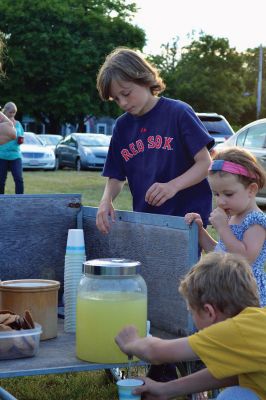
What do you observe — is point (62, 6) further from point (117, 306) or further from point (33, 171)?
point (117, 306)

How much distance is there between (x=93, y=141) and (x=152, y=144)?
20.7m

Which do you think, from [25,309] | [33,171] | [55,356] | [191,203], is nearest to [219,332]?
[55,356]

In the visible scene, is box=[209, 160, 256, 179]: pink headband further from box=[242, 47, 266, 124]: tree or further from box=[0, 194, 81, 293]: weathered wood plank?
box=[242, 47, 266, 124]: tree

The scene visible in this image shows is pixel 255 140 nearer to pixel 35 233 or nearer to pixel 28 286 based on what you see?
pixel 35 233

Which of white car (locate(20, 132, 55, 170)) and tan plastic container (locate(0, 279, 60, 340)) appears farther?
white car (locate(20, 132, 55, 170))

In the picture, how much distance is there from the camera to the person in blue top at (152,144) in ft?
10.8

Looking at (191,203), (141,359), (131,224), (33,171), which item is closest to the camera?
(141,359)

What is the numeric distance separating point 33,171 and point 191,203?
20.4 meters

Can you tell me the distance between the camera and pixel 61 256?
3635mm

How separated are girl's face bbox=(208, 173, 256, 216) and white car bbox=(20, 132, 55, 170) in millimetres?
20105

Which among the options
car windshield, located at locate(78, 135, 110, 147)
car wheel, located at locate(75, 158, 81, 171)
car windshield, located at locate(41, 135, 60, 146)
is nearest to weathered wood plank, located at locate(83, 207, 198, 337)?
car windshield, located at locate(78, 135, 110, 147)

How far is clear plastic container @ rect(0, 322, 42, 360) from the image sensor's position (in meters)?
2.57

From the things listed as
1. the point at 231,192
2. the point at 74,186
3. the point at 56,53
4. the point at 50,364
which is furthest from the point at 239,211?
the point at 56,53

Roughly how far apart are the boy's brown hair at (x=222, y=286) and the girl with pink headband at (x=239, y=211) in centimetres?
58
